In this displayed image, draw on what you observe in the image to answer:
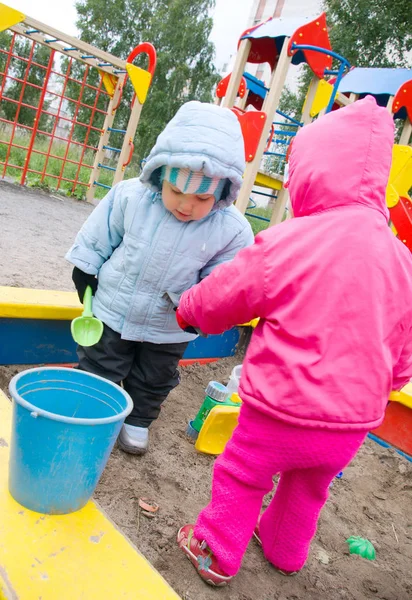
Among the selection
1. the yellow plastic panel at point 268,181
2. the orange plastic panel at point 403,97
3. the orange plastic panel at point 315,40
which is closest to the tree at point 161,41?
the yellow plastic panel at point 268,181

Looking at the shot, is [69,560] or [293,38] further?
[293,38]

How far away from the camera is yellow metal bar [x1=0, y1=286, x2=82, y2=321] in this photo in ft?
5.58

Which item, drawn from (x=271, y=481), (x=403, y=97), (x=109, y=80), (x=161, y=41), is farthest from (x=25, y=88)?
(x=271, y=481)

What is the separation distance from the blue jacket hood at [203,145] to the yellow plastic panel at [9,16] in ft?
9.42

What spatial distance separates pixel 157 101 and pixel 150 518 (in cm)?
1938

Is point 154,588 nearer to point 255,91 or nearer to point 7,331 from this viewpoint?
point 7,331

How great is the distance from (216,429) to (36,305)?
2.56 ft

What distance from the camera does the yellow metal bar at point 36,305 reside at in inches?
67.0

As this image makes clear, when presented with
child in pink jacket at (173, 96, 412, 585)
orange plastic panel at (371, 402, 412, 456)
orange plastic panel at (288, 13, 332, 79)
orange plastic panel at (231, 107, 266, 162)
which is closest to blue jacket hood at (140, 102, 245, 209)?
child in pink jacket at (173, 96, 412, 585)

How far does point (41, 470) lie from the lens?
0.88 meters

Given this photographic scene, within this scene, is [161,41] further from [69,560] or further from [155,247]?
[69,560]

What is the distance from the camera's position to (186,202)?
138cm

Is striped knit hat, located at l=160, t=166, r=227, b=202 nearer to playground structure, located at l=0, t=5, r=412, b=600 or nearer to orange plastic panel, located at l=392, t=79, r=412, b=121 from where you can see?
playground structure, located at l=0, t=5, r=412, b=600

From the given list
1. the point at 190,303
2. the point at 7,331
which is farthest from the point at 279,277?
the point at 7,331
